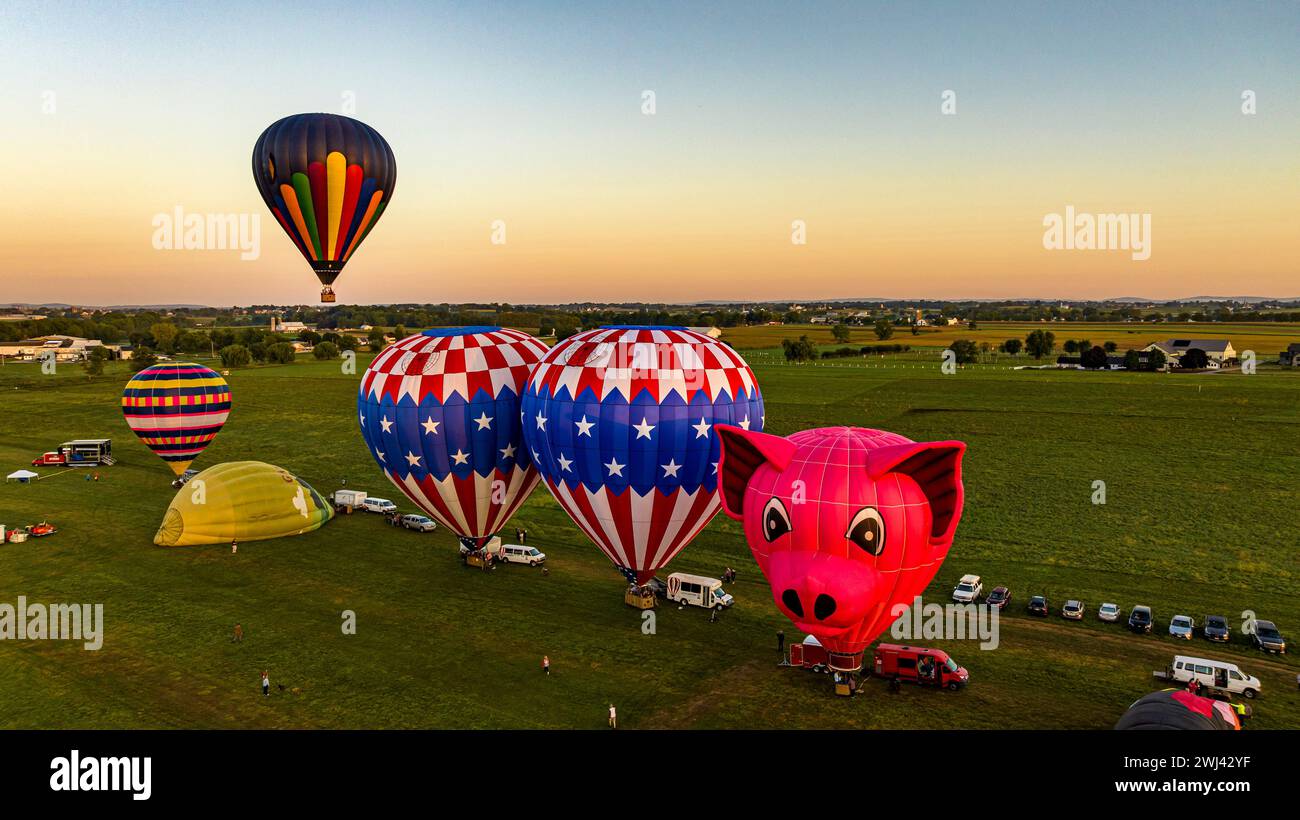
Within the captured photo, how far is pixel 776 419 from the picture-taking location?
62.2 metres

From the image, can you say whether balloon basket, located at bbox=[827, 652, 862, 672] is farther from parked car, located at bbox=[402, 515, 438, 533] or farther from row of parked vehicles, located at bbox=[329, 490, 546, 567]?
parked car, located at bbox=[402, 515, 438, 533]

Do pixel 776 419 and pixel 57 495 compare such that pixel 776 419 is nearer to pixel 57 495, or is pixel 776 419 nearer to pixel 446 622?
pixel 446 622

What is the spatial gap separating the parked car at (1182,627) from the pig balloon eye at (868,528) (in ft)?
40.5

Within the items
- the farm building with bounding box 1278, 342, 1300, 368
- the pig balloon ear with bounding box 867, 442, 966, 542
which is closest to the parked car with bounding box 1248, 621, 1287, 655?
the pig balloon ear with bounding box 867, 442, 966, 542

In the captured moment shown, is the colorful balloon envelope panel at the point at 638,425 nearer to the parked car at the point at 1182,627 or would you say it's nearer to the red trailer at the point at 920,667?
the red trailer at the point at 920,667

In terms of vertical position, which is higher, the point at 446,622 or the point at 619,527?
the point at 619,527

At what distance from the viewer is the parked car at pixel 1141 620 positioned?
Result: 75.9ft

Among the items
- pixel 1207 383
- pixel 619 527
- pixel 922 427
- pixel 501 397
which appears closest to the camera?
pixel 619 527

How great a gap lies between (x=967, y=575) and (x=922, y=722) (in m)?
10.5

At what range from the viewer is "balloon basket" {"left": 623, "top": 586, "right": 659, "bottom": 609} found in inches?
992

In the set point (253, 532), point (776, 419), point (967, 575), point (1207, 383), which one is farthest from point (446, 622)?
point (1207, 383)

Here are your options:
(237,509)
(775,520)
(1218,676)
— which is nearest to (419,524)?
(237,509)

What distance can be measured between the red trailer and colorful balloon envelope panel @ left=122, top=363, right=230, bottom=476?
3642 cm

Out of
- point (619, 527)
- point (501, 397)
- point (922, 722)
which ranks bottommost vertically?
point (922, 722)
